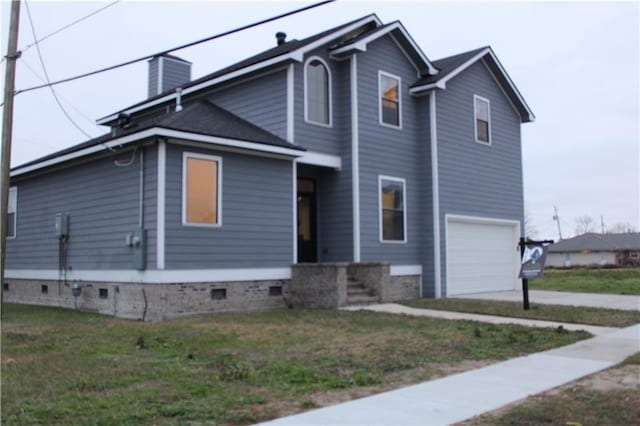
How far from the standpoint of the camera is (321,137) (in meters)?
16.0

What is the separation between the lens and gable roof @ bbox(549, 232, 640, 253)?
65.8 m

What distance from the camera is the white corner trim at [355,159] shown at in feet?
52.4

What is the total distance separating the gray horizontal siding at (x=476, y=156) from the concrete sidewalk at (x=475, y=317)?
13.2 ft

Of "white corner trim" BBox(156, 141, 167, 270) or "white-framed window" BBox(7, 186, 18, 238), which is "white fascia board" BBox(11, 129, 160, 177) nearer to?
"white corner trim" BBox(156, 141, 167, 270)

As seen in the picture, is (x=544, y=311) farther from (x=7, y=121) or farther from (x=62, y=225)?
(x=7, y=121)

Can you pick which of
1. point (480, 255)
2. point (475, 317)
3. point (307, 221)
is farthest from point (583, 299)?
point (307, 221)

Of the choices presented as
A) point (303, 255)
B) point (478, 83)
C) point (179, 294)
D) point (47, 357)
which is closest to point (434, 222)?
point (303, 255)

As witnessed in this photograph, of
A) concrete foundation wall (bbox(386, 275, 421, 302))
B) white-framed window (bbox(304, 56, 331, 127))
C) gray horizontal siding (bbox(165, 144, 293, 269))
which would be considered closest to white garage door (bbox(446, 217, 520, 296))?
concrete foundation wall (bbox(386, 275, 421, 302))

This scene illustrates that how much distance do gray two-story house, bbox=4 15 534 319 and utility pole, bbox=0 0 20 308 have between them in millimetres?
1878

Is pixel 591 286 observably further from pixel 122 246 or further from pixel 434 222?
pixel 122 246

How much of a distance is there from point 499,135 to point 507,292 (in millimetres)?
5223

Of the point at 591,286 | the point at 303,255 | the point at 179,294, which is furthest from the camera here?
the point at 591,286

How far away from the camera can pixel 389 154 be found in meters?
17.1

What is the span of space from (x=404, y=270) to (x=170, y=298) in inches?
290
